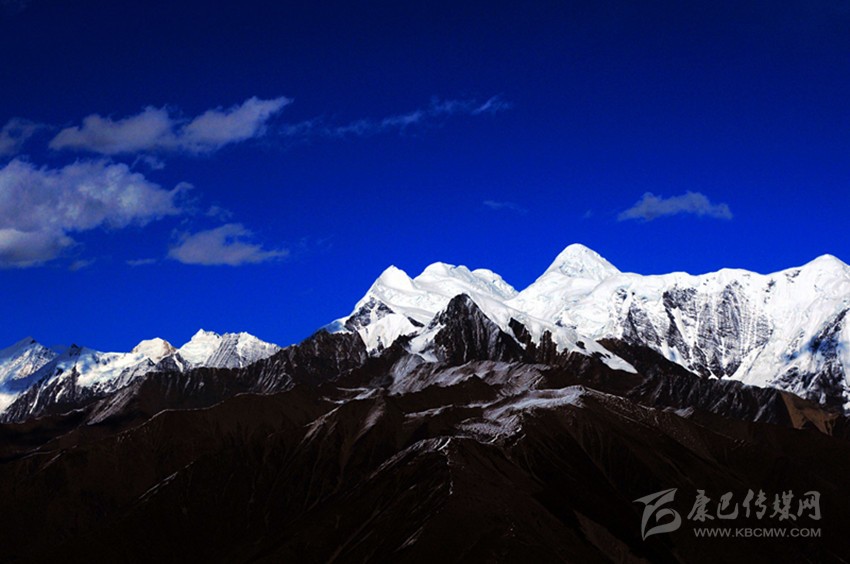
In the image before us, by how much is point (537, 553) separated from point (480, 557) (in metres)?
9.20

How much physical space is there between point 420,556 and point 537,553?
58.7ft

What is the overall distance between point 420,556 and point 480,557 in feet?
33.0

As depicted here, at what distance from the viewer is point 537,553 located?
649 ft

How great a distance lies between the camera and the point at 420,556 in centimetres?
19938

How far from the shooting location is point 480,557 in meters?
195
